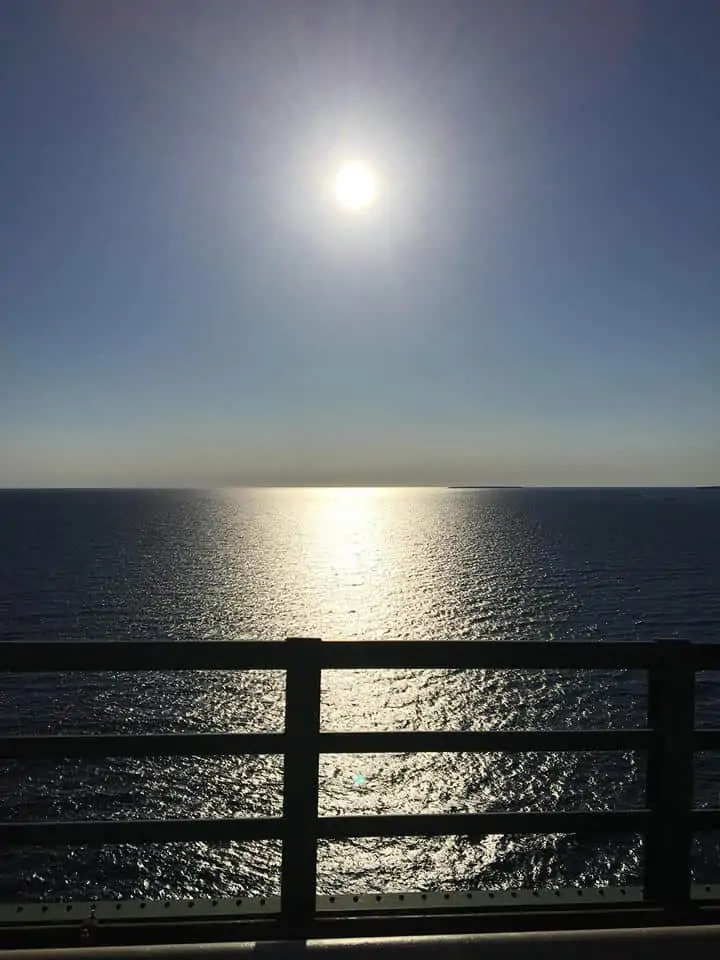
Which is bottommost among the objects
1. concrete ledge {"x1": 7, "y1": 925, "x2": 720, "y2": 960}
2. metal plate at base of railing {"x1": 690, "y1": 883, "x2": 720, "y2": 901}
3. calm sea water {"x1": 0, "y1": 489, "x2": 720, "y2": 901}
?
calm sea water {"x1": 0, "y1": 489, "x2": 720, "y2": 901}

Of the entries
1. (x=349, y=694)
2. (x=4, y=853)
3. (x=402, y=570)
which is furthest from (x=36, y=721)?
(x=402, y=570)

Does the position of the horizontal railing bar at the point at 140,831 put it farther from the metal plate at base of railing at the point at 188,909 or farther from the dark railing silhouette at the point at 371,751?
the metal plate at base of railing at the point at 188,909

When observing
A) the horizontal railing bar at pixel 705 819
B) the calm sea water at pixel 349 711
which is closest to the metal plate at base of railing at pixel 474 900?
the horizontal railing bar at pixel 705 819

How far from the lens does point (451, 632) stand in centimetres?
5297

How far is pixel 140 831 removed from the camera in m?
3.59

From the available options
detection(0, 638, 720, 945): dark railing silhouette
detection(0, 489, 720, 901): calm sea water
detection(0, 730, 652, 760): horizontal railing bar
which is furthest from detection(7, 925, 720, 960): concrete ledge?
detection(0, 489, 720, 901): calm sea water

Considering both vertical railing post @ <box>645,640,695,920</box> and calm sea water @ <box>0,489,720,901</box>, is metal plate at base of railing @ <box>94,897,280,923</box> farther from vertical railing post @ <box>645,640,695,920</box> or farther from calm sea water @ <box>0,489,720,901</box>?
calm sea water @ <box>0,489,720,901</box>

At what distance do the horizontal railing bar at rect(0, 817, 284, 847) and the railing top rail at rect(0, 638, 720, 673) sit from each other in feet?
2.52

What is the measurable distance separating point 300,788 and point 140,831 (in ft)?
2.72

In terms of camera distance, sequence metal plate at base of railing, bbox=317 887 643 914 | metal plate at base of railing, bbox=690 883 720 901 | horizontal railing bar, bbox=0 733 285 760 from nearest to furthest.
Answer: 1. horizontal railing bar, bbox=0 733 285 760
2. metal plate at base of railing, bbox=317 887 643 914
3. metal plate at base of railing, bbox=690 883 720 901

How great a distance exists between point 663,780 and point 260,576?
8037cm

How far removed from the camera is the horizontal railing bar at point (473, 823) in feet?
12.0

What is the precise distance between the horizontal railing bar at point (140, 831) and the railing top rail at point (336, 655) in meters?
0.77

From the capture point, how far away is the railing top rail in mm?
3572
